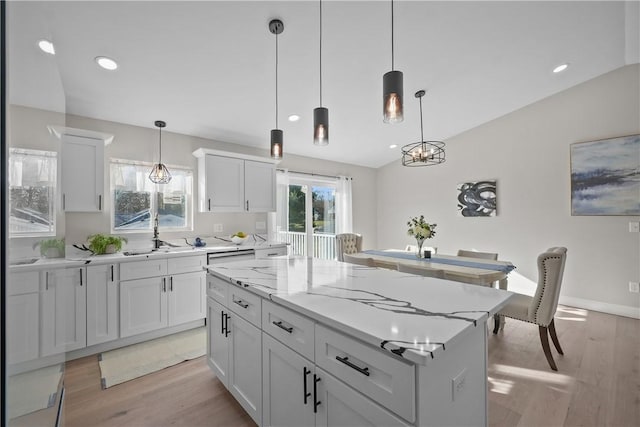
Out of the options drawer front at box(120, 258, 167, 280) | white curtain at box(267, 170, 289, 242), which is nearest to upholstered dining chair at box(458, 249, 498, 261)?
white curtain at box(267, 170, 289, 242)

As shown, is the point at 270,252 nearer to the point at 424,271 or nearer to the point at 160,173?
the point at 160,173

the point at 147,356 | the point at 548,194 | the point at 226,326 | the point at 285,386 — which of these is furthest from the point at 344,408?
the point at 548,194

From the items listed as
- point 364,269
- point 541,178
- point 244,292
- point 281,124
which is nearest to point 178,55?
point 281,124

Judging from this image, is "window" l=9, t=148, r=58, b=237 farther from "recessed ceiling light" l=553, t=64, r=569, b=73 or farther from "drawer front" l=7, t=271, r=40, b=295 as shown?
"recessed ceiling light" l=553, t=64, r=569, b=73

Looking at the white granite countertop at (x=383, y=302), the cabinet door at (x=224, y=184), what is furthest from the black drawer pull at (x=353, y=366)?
the cabinet door at (x=224, y=184)

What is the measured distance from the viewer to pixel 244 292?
166 centimetres

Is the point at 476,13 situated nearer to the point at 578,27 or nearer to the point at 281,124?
the point at 578,27

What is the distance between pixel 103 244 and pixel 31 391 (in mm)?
2340

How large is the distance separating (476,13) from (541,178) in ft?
9.14

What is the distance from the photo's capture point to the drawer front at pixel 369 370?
854 mm

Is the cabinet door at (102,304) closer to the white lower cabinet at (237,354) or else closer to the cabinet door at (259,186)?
the white lower cabinet at (237,354)

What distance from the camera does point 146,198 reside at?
3424 millimetres

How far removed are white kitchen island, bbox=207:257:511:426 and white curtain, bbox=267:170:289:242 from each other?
2.60 m

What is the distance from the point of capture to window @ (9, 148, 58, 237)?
700 mm
